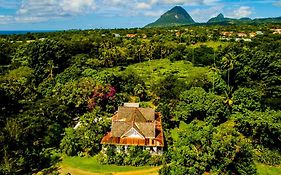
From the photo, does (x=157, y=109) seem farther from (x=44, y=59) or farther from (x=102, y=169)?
(x=44, y=59)

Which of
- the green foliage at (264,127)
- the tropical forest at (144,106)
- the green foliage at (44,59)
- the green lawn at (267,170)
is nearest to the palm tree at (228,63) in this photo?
the tropical forest at (144,106)

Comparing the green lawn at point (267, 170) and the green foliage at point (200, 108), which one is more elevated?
the green foliage at point (200, 108)

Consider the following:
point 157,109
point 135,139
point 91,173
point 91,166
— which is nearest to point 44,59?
point 157,109

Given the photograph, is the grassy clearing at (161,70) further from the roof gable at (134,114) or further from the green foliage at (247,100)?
the roof gable at (134,114)

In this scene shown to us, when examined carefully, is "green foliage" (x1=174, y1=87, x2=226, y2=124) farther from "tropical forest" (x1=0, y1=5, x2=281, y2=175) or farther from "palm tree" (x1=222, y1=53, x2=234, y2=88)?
"palm tree" (x1=222, y1=53, x2=234, y2=88)

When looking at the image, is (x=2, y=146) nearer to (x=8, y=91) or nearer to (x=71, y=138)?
(x=71, y=138)

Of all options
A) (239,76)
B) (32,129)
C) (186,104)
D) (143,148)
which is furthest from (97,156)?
(239,76)
